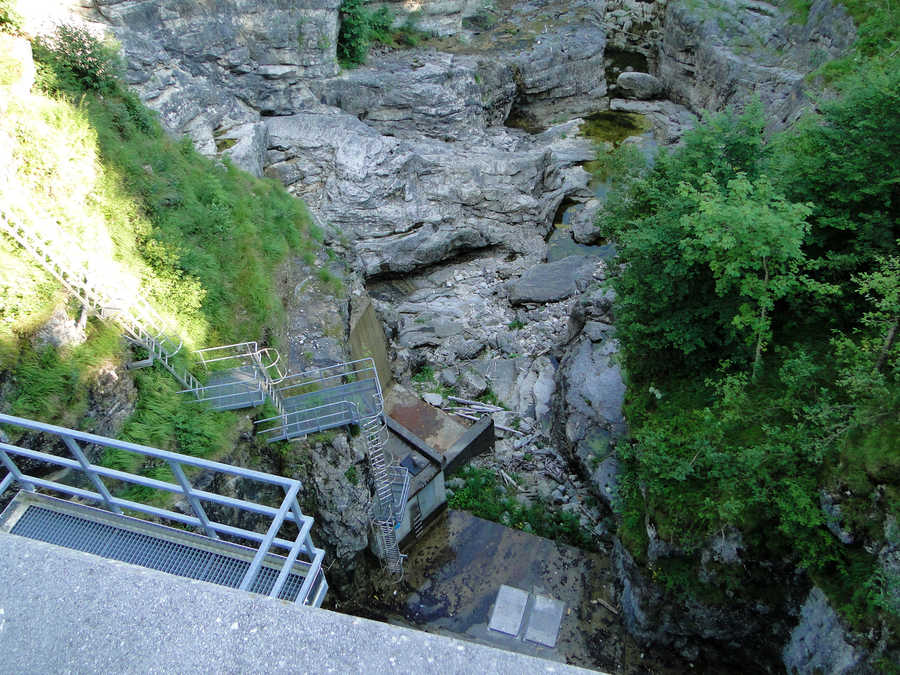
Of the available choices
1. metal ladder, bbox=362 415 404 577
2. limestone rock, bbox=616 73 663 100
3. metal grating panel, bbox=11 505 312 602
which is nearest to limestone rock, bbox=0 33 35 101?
metal grating panel, bbox=11 505 312 602

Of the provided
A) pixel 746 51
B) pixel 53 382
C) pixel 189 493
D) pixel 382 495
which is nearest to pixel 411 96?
pixel 746 51

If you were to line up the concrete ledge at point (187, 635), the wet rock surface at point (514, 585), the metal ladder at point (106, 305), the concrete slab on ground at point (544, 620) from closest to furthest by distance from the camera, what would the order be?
1. the concrete ledge at point (187, 635)
2. the metal ladder at point (106, 305)
3. the wet rock surface at point (514, 585)
4. the concrete slab on ground at point (544, 620)

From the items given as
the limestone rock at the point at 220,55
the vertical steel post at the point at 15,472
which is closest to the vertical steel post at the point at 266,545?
the vertical steel post at the point at 15,472

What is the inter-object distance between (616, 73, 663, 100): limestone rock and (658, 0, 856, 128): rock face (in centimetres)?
88

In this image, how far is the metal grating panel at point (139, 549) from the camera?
16.0ft

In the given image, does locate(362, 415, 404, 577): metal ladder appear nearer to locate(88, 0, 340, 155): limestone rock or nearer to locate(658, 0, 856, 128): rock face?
locate(88, 0, 340, 155): limestone rock

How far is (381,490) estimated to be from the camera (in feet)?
35.8

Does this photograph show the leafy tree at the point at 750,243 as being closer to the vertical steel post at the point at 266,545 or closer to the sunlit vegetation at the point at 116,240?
the vertical steel post at the point at 266,545

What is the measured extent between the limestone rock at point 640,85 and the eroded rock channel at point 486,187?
0.28 feet

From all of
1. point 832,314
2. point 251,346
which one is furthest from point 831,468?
point 251,346

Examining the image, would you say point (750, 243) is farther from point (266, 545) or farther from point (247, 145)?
point (247, 145)

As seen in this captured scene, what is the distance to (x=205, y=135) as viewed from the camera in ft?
71.6

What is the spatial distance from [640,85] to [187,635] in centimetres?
3939

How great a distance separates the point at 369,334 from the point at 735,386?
30.8 ft
